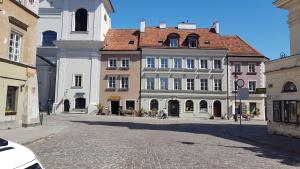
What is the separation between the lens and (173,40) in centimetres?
4497

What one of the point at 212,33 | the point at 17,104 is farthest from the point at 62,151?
the point at 212,33

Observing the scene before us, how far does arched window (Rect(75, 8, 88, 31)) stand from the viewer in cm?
4462

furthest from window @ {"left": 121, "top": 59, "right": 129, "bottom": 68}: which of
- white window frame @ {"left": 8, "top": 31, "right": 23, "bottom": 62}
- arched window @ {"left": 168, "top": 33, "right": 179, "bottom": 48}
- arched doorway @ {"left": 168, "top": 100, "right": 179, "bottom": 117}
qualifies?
white window frame @ {"left": 8, "top": 31, "right": 23, "bottom": 62}

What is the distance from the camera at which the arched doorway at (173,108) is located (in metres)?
44.0

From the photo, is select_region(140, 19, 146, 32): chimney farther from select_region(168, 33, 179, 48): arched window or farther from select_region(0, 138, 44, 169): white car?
select_region(0, 138, 44, 169): white car

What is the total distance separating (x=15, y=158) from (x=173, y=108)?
41695mm

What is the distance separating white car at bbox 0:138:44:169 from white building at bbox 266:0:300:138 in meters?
16.4

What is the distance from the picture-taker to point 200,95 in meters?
43.7

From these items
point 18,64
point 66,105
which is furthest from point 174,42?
point 18,64

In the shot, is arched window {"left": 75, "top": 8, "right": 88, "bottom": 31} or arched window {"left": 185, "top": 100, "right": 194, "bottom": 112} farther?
arched window {"left": 75, "top": 8, "right": 88, "bottom": 31}

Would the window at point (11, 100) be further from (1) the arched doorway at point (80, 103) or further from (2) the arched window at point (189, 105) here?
(2) the arched window at point (189, 105)

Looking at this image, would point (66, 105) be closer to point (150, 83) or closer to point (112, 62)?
point (112, 62)

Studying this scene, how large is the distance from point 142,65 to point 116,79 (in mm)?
4464

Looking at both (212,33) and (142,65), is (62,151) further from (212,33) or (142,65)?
(212,33)
